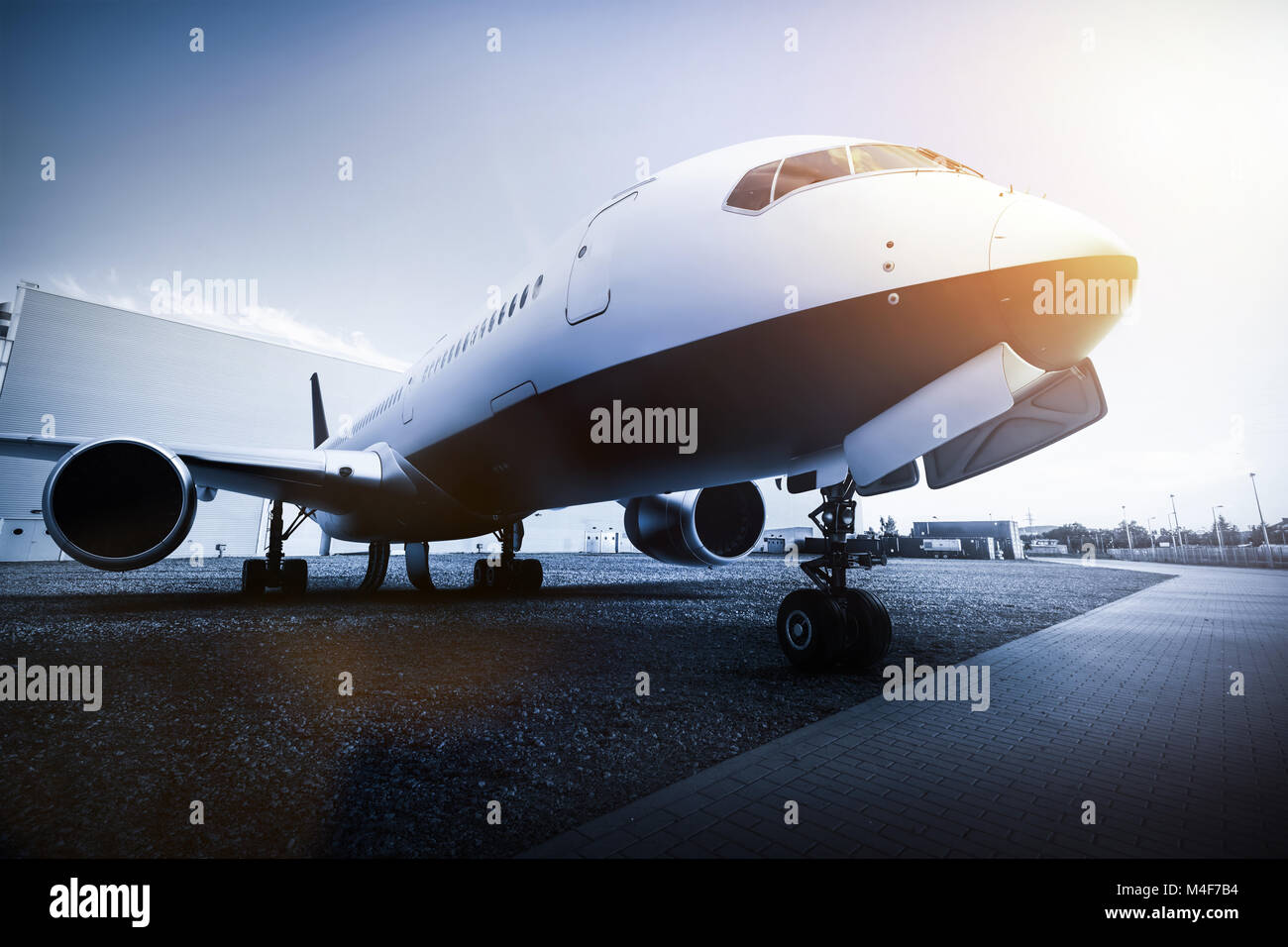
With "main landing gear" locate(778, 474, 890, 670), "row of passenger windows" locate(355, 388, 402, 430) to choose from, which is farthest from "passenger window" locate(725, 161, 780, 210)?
"row of passenger windows" locate(355, 388, 402, 430)

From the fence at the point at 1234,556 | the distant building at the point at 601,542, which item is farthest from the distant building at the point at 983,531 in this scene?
the distant building at the point at 601,542

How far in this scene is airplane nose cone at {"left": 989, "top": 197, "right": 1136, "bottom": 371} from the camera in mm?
2803

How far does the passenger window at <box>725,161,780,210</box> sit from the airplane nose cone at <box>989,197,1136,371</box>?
1367 millimetres

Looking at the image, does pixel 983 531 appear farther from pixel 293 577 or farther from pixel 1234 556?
pixel 293 577

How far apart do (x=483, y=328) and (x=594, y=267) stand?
248 centimetres

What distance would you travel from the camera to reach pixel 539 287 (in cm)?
502

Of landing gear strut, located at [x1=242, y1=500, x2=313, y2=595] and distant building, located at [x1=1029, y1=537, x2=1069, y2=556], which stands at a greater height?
landing gear strut, located at [x1=242, y1=500, x2=313, y2=595]

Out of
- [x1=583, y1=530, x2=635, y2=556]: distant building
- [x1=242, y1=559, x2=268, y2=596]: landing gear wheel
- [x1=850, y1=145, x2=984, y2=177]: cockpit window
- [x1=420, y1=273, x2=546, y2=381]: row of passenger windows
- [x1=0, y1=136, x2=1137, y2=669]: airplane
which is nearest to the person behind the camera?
[x1=0, y1=136, x2=1137, y2=669]: airplane

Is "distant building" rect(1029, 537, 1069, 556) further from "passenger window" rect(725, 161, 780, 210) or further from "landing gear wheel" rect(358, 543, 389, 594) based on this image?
"passenger window" rect(725, 161, 780, 210)

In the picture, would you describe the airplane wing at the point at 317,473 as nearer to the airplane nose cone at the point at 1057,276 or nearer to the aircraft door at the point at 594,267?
the aircraft door at the point at 594,267

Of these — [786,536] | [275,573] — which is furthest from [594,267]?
[786,536]

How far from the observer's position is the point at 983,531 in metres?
49.1

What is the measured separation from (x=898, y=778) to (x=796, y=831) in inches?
32.3

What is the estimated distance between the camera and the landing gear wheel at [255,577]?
10.2m
